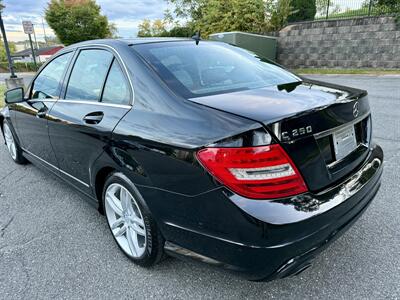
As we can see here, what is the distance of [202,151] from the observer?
1609 millimetres

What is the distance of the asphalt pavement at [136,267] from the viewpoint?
2029mm

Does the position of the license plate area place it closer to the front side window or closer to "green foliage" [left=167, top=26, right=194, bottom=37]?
the front side window

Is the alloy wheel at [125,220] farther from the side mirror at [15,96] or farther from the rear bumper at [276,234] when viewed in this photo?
the side mirror at [15,96]

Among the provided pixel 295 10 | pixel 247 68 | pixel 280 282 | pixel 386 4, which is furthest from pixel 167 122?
pixel 295 10

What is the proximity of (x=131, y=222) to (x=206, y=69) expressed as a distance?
1.26 meters

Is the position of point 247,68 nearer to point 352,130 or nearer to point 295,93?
point 295,93

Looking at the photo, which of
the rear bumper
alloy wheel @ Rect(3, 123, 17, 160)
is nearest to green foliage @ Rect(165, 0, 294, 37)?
alloy wheel @ Rect(3, 123, 17, 160)

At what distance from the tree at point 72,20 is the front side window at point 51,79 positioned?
32.3 m

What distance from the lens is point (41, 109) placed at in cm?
319

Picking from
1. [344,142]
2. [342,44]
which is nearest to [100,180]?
[344,142]

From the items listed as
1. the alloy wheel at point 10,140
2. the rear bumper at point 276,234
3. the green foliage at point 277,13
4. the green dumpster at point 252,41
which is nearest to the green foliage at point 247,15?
the green foliage at point 277,13

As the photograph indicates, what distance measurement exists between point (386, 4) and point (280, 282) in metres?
15.9

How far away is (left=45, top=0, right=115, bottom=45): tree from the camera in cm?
3303

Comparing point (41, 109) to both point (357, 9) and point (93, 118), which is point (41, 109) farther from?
point (357, 9)
